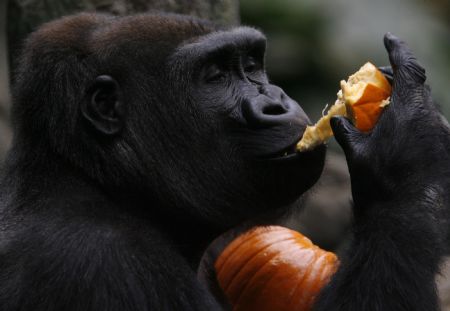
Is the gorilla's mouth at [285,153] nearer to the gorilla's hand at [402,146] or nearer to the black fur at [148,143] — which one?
the black fur at [148,143]

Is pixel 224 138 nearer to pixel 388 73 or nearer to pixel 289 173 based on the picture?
pixel 289 173

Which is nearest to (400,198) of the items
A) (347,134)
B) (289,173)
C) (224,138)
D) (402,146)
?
(402,146)

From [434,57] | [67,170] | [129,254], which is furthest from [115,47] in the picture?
[434,57]

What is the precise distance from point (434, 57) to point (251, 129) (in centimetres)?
775

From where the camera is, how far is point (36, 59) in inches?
182

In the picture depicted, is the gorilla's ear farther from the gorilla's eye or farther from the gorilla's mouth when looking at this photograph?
the gorilla's mouth

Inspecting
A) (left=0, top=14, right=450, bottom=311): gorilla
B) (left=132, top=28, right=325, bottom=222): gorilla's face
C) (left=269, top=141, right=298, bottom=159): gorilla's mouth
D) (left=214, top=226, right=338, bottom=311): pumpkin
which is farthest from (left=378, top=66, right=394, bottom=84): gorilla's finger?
(left=214, top=226, right=338, bottom=311): pumpkin

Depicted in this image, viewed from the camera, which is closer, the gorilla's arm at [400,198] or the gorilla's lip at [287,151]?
the gorilla's arm at [400,198]

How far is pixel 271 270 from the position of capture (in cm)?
535

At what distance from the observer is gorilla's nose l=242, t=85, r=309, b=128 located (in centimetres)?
439

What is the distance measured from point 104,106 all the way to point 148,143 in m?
0.29

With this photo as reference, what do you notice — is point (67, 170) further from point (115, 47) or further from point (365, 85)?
point (365, 85)

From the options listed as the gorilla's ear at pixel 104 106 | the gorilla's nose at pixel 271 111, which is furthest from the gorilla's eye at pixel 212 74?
the gorilla's ear at pixel 104 106

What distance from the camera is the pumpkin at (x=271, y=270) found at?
5188 mm
